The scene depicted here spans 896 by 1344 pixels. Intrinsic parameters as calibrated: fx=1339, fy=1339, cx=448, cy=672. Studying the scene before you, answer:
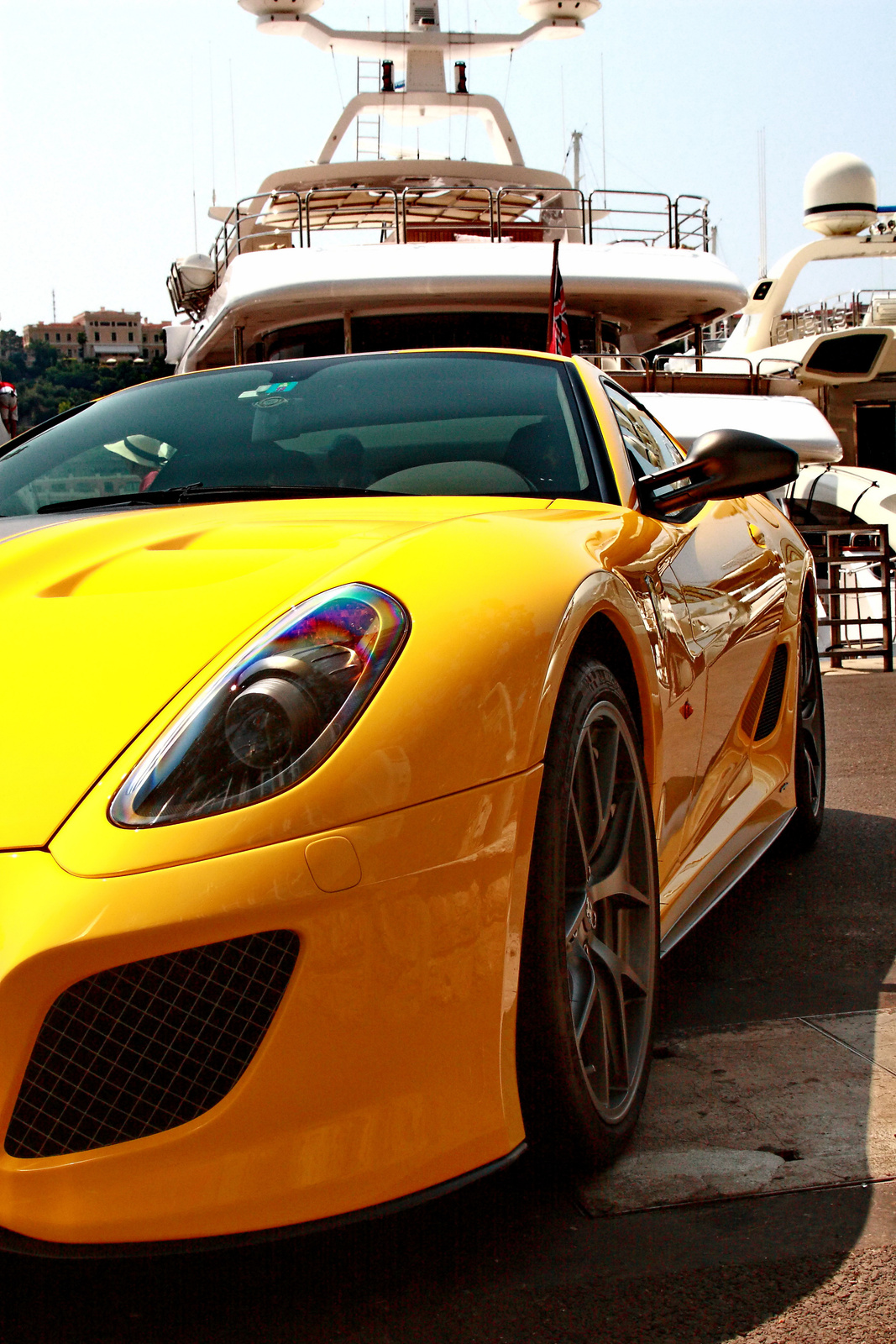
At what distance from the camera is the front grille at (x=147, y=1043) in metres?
1.39

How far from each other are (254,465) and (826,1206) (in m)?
1.75

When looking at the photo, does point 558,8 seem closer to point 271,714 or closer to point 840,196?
point 840,196

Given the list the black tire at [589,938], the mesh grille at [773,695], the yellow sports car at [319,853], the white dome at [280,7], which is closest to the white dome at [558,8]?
the white dome at [280,7]

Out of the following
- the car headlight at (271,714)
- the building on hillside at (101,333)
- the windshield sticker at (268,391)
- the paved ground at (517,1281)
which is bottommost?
the paved ground at (517,1281)

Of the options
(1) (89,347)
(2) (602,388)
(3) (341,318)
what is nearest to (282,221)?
(3) (341,318)

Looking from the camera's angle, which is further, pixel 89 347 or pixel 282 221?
pixel 89 347

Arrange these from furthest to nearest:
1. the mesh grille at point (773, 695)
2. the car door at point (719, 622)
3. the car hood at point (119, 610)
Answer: the mesh grille at point (773, 695), the car door at point (719, 622), the car hood at point (119, 610)

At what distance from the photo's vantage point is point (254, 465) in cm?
278

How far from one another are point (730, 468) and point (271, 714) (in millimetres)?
1374

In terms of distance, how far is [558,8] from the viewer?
1634 centimetres

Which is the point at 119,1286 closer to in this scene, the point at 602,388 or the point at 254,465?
the point at 254,465

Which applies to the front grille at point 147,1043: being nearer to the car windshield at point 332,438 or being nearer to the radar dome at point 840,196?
the car windshield at point 332,438

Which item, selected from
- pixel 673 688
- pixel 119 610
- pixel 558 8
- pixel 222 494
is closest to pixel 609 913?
pixel 673 688

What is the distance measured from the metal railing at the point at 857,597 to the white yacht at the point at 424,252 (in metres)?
2.51
